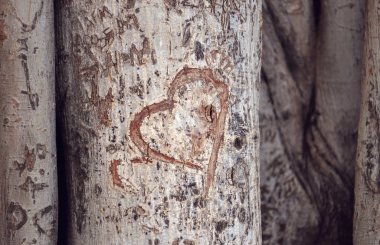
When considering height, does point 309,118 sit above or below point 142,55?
below

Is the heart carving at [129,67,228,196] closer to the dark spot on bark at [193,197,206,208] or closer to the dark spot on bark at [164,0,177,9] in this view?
→ the dark spot on bark at [193,197,206,208]

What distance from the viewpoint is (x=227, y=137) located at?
155 cm

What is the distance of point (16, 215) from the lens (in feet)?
5.24


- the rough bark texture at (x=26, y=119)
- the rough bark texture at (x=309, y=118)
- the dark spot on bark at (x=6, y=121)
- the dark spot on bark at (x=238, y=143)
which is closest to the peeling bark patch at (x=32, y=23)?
the rough bark texture at (x=26, y=119)

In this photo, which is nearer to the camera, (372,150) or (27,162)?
(27,162)

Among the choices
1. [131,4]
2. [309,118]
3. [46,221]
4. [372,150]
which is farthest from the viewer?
[309,118]

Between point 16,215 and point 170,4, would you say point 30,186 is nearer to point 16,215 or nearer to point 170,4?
point 16,215

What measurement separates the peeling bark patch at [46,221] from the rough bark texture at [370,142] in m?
0.70

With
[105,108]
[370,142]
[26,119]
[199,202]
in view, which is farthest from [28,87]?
[370,142]

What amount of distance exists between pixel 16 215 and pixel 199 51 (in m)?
0.48

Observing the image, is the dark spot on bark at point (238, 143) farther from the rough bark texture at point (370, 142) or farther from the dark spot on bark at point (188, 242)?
the rough bark texture at point (370, 142)

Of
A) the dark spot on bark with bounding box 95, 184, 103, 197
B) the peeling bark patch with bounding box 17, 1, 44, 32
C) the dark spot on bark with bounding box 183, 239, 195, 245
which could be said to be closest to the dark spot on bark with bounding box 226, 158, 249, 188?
the dark spot on bark with bounding box 183, 239, 195, 245

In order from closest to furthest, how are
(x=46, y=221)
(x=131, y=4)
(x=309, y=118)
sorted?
(x=131, y=4)
(x=46, y=221)
(x=309, y=118)

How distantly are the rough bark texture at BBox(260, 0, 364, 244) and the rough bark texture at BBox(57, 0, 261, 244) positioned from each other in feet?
1.65
